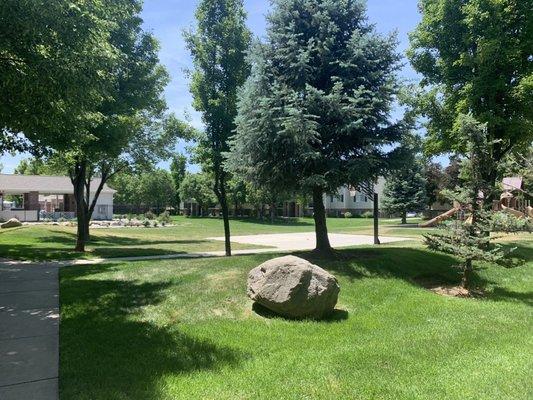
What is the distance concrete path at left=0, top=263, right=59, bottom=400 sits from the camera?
183 inches

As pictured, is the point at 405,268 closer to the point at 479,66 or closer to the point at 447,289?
the point at 447,289

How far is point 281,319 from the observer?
294 inches

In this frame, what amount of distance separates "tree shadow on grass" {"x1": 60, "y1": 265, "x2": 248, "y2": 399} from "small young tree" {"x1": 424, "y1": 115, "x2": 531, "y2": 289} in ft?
21.1

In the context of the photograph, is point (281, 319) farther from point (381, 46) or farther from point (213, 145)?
point (213, 145)

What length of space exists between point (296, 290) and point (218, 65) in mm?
10222

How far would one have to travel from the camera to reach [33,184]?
1834 inches

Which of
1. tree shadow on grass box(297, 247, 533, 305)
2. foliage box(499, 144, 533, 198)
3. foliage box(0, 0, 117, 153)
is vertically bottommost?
tree shadow on grass box(297, 247, 533, 305)

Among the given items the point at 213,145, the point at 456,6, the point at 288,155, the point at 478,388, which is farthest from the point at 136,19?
the point at 478,388

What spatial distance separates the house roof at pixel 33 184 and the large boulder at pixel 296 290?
140ft

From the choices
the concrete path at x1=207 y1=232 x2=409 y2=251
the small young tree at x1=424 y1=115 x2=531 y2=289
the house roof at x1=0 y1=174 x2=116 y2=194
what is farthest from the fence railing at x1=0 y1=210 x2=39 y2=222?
the small young tree at x1=424 y1=115 x2=531 y2=289

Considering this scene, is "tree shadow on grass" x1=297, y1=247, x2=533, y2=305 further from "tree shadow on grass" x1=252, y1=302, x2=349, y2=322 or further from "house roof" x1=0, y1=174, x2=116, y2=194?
"house roof" x1=0, y1=174, x2=116, y2=194

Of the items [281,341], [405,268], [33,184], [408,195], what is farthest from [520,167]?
[33,184]

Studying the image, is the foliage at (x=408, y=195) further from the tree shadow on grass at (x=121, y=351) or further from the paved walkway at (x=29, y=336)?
the tree shadow on grass at (x=121, y=351)

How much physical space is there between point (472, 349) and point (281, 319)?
2862 mm
